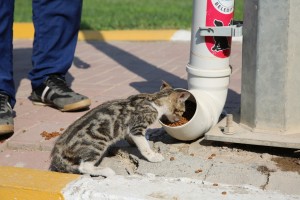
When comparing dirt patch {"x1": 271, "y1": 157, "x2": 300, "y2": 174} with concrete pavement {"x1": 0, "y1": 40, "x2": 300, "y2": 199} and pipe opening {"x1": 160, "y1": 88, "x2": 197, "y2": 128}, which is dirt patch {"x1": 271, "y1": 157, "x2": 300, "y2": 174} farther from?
pipe opening {"x1": 160, "y1": 88, "x2": 197, "y2": 128}

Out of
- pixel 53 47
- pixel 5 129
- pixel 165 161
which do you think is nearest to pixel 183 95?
pixel 165 161

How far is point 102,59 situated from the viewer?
7.72 m

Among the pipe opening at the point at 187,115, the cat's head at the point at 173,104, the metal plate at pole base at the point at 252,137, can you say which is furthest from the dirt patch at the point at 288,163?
the cat's head at the point at 173,104

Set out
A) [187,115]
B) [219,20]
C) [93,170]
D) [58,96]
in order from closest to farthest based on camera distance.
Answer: [93,170]
[219,20]
[187,115]
[58,96]

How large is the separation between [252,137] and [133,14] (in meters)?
7.02

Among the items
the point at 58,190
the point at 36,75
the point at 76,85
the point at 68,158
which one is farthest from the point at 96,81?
the point at 58,190

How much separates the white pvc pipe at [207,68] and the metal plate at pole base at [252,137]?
0.12 metres

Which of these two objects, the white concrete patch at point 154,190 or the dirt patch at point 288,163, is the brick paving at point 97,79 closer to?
the white concrete patch at point 154,190

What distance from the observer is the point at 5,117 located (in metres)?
4.62

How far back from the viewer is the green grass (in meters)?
9.72

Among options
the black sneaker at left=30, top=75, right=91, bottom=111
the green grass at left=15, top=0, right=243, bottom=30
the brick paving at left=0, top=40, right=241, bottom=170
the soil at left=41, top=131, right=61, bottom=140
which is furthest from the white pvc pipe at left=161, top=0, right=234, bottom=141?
the green grass at left=15, top=0, right=243, bottom=30

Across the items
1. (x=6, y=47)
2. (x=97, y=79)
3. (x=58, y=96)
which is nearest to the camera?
(x=6, y=47)

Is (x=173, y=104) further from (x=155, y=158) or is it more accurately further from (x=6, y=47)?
(x=6, y=47)

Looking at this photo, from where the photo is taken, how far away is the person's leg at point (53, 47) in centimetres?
525
